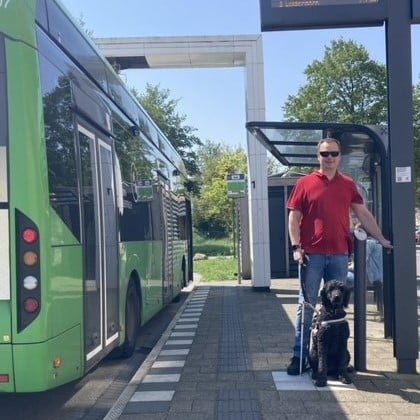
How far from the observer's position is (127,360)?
795cm

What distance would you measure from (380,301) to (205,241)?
48.3 m

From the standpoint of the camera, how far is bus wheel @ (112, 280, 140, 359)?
24.7 ft

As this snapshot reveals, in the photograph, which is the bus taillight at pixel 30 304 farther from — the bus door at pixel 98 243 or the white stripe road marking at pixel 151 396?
the white stripe road marking at pixel 151 396

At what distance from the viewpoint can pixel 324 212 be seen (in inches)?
238

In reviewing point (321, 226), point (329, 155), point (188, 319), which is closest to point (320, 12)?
point (329, 155)

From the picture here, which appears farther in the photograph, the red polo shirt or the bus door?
the red polo shirt

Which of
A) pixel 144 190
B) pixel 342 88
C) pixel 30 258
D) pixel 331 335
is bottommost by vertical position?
pixel 331 335

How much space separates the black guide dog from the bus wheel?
2.51m

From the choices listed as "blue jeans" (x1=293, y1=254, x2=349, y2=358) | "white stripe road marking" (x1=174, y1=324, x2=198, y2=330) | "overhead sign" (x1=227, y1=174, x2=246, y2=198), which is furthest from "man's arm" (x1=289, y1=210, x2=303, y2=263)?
"overhead sign" (x1=227, y1=174, x2=246, y2=198)

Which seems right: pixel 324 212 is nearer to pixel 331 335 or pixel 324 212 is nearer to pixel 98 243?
pixel 331 335

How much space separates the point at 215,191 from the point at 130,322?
39583mm

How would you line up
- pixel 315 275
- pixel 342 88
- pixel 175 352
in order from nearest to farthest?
Result: pixel 315 275, pixel 175 352, pixel 342 88

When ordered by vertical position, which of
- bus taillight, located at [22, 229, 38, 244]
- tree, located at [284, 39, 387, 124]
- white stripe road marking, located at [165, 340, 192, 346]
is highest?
tree, located at [284, 39, 387, 124]

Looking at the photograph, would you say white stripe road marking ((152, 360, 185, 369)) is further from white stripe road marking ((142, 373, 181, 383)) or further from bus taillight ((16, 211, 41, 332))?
bus taillight ((16, 211, 41, 332))
